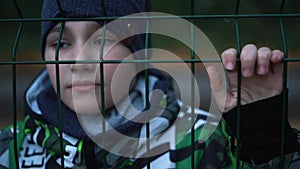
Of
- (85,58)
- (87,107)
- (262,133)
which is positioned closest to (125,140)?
(87,107)

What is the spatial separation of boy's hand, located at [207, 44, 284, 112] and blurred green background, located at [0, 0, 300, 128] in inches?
80.2

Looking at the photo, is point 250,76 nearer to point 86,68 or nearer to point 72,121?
point 86,68

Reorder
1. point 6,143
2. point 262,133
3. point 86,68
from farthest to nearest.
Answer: point 6,143 → point 86,68 → point 262,133

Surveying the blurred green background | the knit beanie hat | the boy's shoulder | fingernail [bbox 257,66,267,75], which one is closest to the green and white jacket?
the boy's shoulder

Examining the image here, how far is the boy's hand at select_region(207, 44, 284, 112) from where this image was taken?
3.42ft

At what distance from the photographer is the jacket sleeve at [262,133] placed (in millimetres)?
1162

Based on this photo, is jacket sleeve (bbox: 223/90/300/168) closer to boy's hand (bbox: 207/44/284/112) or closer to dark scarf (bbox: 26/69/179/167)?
boy's hand (bbox: 207/44/284/112)

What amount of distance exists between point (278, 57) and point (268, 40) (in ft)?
10.4

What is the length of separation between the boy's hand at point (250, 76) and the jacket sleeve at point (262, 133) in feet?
0.05

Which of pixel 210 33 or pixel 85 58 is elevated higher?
pixel 210 33

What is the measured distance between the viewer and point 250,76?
3.51ft

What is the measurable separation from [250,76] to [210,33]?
3001mm

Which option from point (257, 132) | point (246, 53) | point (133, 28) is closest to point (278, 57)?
point (246, 53)

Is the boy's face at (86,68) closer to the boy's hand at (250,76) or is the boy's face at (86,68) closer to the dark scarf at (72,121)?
the dark scarf at (72,121)
